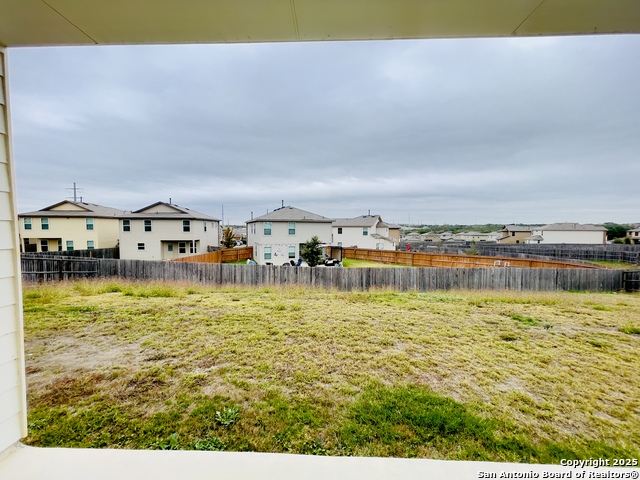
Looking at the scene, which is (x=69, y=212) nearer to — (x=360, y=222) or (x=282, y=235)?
(x=282, y=235)

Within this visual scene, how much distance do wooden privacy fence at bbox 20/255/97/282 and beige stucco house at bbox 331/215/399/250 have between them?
26.2 metres

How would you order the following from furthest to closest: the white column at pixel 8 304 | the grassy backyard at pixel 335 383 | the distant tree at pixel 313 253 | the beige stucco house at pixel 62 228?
the beige stucco house at pixel 62 228
the distant tree at pixel 313 253
the grassy backyard at pixel 335 383
the white column at pixel 8 304

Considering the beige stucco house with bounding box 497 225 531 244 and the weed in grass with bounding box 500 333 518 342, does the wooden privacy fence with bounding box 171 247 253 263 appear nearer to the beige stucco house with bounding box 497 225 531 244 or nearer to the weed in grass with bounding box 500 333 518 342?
the weed in grass with bounding box 500 333 518 342

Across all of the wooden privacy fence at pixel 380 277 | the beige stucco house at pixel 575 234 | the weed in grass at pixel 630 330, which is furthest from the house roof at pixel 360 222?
the beige stucco house at pixel 575 234

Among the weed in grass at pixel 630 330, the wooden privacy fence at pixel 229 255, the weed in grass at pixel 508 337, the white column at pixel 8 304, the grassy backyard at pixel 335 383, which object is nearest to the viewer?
the white column at pixel 8 304

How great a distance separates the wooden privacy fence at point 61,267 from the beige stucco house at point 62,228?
10.3 meters

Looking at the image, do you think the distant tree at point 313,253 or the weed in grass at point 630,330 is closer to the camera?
the weed in grass at point 630,330

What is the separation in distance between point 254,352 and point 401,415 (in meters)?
2.16

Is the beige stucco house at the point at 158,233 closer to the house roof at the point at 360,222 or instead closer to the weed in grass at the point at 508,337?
the house roof at the point at 360,222

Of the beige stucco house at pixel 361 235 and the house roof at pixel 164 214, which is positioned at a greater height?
the house roof at pixel 164 214

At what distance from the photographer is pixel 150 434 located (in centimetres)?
193

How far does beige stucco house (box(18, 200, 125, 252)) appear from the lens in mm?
21609

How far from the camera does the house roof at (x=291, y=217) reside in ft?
72.6

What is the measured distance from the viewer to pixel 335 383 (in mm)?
2785
